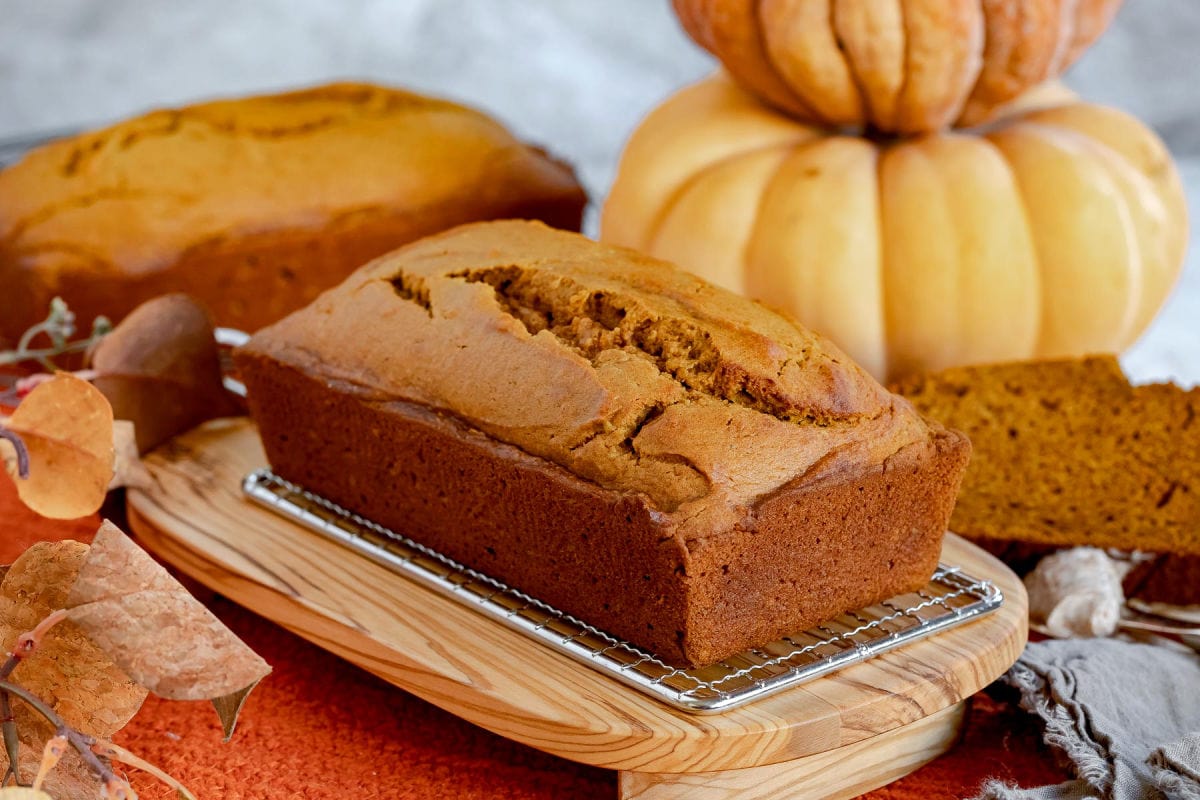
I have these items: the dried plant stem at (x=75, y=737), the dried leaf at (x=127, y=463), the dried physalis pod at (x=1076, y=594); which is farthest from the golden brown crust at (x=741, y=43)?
the dried plant stem at (x=75, y=737)

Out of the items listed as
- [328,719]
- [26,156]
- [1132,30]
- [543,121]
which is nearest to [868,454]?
[328,719]

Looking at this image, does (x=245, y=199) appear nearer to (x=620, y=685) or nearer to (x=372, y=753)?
(x=372, y=753)

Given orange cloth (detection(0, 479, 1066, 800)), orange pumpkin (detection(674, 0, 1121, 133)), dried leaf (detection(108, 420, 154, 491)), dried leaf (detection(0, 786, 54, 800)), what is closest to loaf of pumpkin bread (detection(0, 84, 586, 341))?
orange pumpkin (detection(674, 0, 1121, 133))

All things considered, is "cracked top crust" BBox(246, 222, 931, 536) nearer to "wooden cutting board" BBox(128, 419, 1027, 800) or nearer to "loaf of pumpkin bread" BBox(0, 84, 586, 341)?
"wooden cutting board" BBox(128, 419, 1027, 800)

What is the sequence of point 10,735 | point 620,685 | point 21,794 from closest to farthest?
point 21,794 → point 10,735 → point 620,685

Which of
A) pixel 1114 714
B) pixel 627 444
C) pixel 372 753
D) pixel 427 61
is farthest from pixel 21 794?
pixel 427 61

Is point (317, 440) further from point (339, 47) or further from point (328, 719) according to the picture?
point (339, 47)
